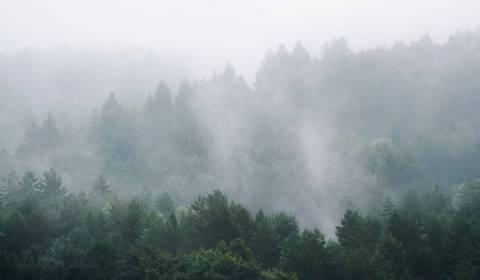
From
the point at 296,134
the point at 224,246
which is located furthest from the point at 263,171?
the point at 224,246

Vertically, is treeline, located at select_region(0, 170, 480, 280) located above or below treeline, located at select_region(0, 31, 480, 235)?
below

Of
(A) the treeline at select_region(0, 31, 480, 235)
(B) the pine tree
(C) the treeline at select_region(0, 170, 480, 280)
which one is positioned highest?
(A) the treeline at select_region(0, 31, 480, 235)

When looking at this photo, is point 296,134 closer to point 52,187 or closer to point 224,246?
point 52,187

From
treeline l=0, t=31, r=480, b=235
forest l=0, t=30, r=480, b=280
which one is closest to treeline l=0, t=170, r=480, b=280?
forest l=0, t=30, r=480, b=280

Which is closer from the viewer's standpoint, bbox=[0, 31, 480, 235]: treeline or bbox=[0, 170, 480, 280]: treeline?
bbox=[0, 170, 480, 280]: treeline

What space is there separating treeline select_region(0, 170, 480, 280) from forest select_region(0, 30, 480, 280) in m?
0.16

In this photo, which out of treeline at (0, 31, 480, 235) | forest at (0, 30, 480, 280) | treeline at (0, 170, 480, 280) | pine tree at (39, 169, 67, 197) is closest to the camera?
treeline at (0, 170, 480, 280)

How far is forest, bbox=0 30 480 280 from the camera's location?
4938 cm

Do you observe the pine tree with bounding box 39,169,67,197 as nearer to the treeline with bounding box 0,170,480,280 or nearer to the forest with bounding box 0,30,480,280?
the forest with bounding box 0,30,480,280

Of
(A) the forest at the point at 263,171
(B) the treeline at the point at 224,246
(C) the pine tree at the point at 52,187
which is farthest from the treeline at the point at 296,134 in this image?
(B) the treeline at the point at 224,246

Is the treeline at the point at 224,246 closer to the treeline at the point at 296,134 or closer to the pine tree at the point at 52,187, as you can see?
the pine tree at the point at 52,187

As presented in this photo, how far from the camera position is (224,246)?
48.0 meters

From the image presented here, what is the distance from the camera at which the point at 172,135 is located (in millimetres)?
119812

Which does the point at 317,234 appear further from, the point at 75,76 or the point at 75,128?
the point at 75,76
